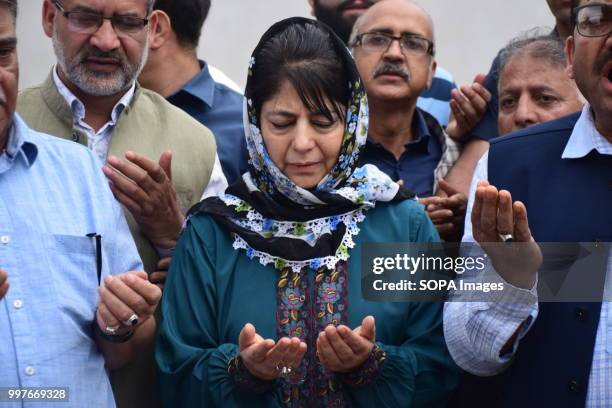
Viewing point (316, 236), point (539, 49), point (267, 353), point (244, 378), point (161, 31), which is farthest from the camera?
point (161, 31)

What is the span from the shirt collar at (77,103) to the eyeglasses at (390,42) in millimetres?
980

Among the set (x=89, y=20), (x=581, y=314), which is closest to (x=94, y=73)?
(x=89, y=20)

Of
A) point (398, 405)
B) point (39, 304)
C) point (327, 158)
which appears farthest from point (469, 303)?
point (39, 304)

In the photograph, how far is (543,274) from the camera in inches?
132

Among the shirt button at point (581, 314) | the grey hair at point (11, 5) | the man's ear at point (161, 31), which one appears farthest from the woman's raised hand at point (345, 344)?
the man's ear at point (161, 31)

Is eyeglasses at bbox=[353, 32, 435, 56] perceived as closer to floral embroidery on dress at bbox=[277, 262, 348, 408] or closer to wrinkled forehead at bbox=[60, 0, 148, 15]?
wrinkled forehead at bbox=[60, 0, 148, 15]

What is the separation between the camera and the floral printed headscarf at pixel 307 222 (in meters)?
3.33

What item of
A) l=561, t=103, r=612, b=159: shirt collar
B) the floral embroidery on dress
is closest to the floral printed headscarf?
the floral embroidery on dress

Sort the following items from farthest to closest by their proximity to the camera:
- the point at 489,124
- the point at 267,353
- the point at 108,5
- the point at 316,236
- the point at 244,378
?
the point at 489,124 → the point at 108,5 → the point at 316,236 → the point at 244,378 → the point at 267,353

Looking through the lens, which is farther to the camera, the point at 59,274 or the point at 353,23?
the point at 353,23

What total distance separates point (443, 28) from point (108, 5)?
3.98 m

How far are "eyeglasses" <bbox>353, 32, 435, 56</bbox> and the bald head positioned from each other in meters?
0.03

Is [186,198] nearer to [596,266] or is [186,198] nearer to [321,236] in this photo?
[321,236]

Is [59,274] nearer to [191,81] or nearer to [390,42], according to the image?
[191,81]
